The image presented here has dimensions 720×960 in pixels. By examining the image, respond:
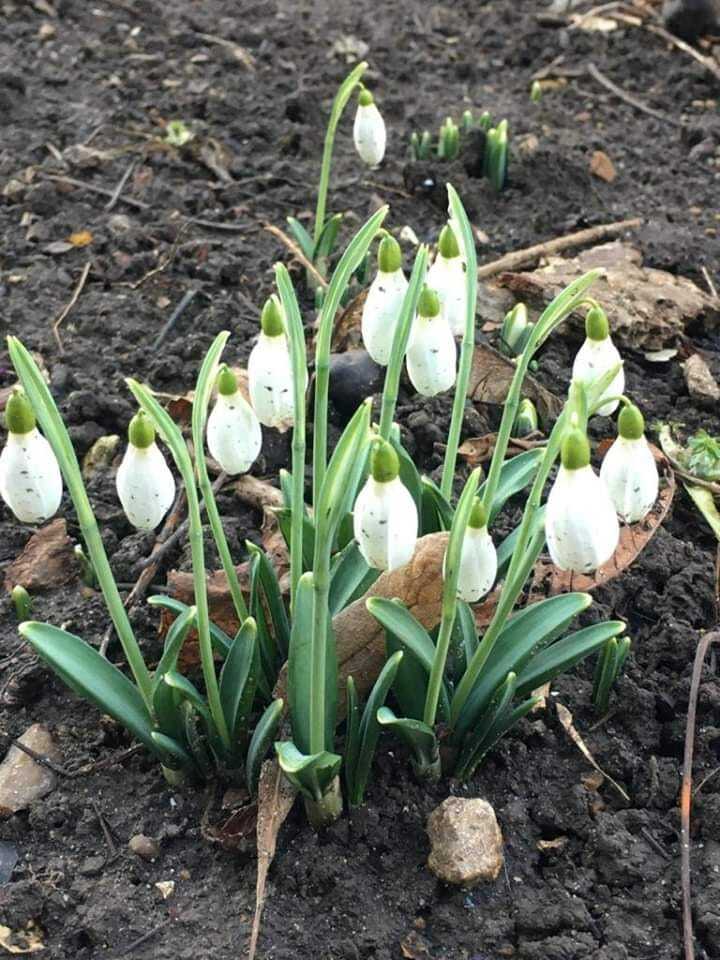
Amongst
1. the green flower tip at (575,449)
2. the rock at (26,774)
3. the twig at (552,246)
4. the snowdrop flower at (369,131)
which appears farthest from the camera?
the twig at (552,246)

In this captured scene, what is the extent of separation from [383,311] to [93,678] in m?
0.73

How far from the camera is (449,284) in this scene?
1775mm

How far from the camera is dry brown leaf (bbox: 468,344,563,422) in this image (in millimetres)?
2809

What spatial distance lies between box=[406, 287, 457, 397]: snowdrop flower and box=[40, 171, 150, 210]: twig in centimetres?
229

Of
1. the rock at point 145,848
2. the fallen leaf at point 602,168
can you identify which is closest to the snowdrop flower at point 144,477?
the rock at point 145,848

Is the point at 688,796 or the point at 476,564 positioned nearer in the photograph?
the point at 476,564

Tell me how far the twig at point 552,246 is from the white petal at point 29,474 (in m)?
1.98

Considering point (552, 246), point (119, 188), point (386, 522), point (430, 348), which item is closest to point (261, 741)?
point (386, 522)

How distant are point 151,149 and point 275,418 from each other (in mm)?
2674

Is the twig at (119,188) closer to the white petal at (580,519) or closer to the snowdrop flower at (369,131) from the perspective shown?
the snowdrop flower at (369,131)

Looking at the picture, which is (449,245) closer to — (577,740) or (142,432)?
(142,432)

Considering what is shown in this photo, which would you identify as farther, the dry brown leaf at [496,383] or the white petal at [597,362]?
the dry brown leaf at [496,383]

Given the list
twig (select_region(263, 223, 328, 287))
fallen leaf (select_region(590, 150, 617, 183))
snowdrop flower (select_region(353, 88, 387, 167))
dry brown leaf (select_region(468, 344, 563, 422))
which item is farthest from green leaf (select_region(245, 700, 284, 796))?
fallen leaf (select_region(590, 150, 617, 183))

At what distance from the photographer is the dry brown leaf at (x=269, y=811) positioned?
5.83ft
